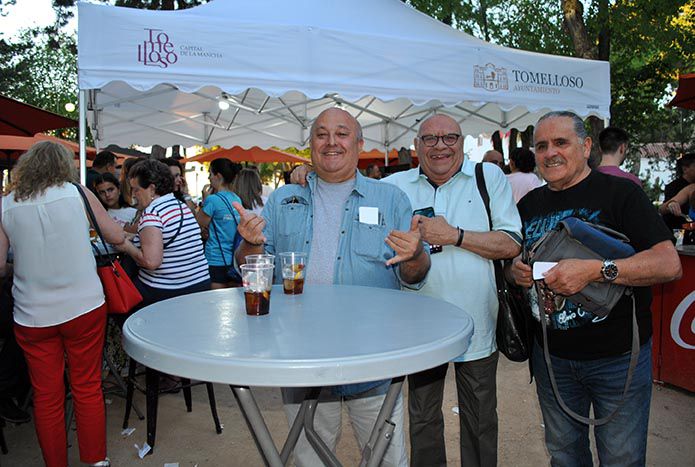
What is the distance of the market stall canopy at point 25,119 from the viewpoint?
260 inches

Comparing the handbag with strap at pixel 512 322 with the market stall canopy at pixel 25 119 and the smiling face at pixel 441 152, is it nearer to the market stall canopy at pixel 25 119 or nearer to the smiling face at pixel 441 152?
the smiling face at pixel 441 152

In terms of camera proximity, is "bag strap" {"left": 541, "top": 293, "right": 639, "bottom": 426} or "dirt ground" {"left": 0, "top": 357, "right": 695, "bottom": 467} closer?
"bag strap" {"left": 541, "top": 293, "right": 639, "bottom": 426}

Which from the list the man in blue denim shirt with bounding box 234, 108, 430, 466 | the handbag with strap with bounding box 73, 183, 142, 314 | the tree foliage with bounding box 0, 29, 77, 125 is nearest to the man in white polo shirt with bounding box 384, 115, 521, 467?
the man in blue denim shirt with bounding box 234, 108, 430, 466

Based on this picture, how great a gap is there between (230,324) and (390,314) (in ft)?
1.62

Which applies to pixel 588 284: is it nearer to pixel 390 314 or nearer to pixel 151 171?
pixel 390 314

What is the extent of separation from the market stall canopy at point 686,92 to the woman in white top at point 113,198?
5.85 m

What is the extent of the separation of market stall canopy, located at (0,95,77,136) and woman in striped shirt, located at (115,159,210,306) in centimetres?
359

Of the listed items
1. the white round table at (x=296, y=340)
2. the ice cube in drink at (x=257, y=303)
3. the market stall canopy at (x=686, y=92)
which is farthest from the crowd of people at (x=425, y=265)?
the market stall canopy at (x=686, y=92)

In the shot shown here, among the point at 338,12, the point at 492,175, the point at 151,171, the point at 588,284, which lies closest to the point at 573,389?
the point at 588,284

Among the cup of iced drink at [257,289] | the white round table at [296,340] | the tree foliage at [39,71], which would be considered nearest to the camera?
the white round table at [296,340]

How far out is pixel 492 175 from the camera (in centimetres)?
258

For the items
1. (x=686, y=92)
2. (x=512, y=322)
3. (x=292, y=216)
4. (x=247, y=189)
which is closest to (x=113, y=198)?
(x=247, y=189)

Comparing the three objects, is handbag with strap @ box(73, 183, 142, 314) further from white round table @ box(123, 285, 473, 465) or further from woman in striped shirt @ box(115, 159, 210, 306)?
white round table @ box(123, 285, 473, 465)

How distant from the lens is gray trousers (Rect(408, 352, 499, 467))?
2571mm
